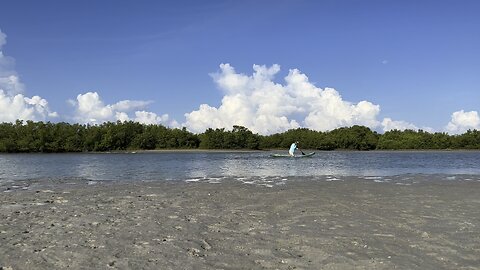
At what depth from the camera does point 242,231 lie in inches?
467

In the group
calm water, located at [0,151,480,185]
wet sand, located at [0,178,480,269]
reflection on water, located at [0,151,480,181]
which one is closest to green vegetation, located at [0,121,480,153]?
reflection on water, located at [0,151,480,181]

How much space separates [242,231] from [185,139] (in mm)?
155916

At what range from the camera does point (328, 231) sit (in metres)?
11.8

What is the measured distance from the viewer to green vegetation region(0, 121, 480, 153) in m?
141

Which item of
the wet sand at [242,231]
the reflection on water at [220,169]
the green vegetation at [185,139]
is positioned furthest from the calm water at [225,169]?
the green vegetation at [185,139]

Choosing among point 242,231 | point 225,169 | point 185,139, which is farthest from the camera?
point 185,139

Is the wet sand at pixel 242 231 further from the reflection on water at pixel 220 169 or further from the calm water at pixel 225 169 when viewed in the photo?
the reflection on water at pixel 220 169

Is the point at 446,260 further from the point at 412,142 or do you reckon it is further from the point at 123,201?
the point at 412,142

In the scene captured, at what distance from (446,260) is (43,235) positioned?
31.0ft

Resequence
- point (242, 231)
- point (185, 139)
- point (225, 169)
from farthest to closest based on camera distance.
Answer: point (185, 139)
point (225, 169)
point (242, 231)

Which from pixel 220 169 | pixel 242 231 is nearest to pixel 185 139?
pixel 220 169

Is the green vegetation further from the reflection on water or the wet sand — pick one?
the wet sand

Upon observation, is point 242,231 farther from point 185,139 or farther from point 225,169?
point 185,139

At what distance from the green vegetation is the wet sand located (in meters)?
132
